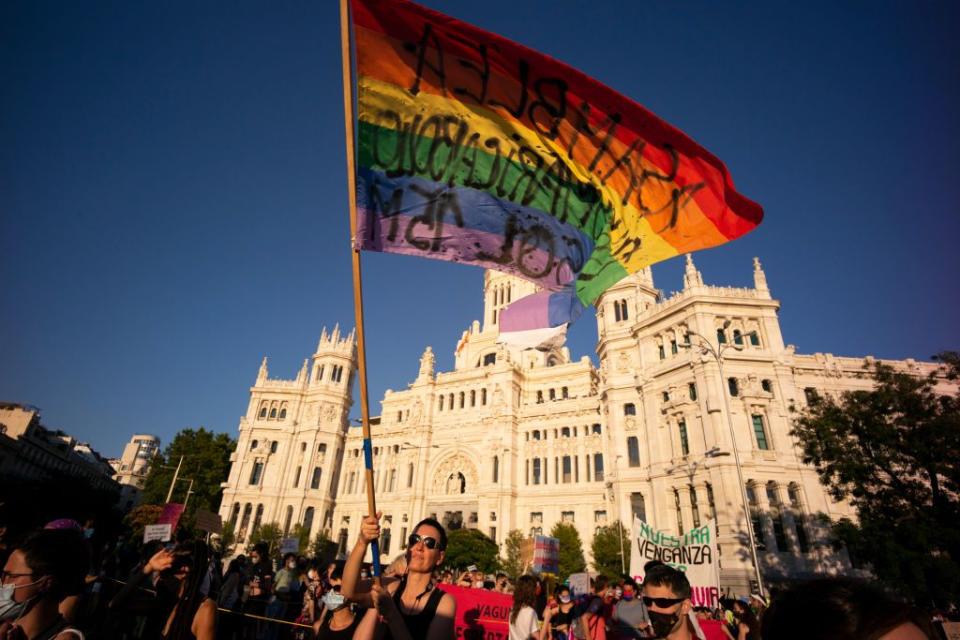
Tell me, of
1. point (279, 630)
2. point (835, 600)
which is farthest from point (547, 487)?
point (835, 600)

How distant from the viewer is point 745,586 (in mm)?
23969

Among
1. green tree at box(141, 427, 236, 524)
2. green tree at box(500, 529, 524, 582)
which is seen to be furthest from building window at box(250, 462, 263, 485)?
green tree at box(500, 529, 524, 582)

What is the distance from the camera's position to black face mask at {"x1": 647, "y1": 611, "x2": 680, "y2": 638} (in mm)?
3757

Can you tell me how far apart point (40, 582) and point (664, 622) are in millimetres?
4474

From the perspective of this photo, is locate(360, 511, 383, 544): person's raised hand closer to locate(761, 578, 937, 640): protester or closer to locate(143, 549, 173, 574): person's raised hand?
locate(143, 549, 173, 574): person's raised hand

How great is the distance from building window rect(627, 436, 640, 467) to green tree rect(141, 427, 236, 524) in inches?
1656

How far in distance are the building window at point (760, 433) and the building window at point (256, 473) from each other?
156 ft

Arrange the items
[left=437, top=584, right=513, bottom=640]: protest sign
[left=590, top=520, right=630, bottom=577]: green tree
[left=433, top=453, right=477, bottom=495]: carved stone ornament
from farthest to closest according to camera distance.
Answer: [left=433, top=453, right=477, bottom=495]: carved stone ornament → [left=590, top=520, right=630, bottom=577]: green tree → [left=437, top=584, right=513, bottom=640]: protest sign

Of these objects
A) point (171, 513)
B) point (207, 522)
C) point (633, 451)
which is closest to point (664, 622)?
point (207, 522)

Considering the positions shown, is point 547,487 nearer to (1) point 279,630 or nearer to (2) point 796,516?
(2) point 796,516

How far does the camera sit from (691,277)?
3241cm

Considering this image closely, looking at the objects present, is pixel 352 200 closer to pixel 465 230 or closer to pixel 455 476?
pixel 465 230

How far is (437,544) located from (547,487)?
40666mm

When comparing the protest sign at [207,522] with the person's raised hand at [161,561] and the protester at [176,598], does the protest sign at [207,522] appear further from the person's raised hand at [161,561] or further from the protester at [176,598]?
the person's raised hand at [161,561]
